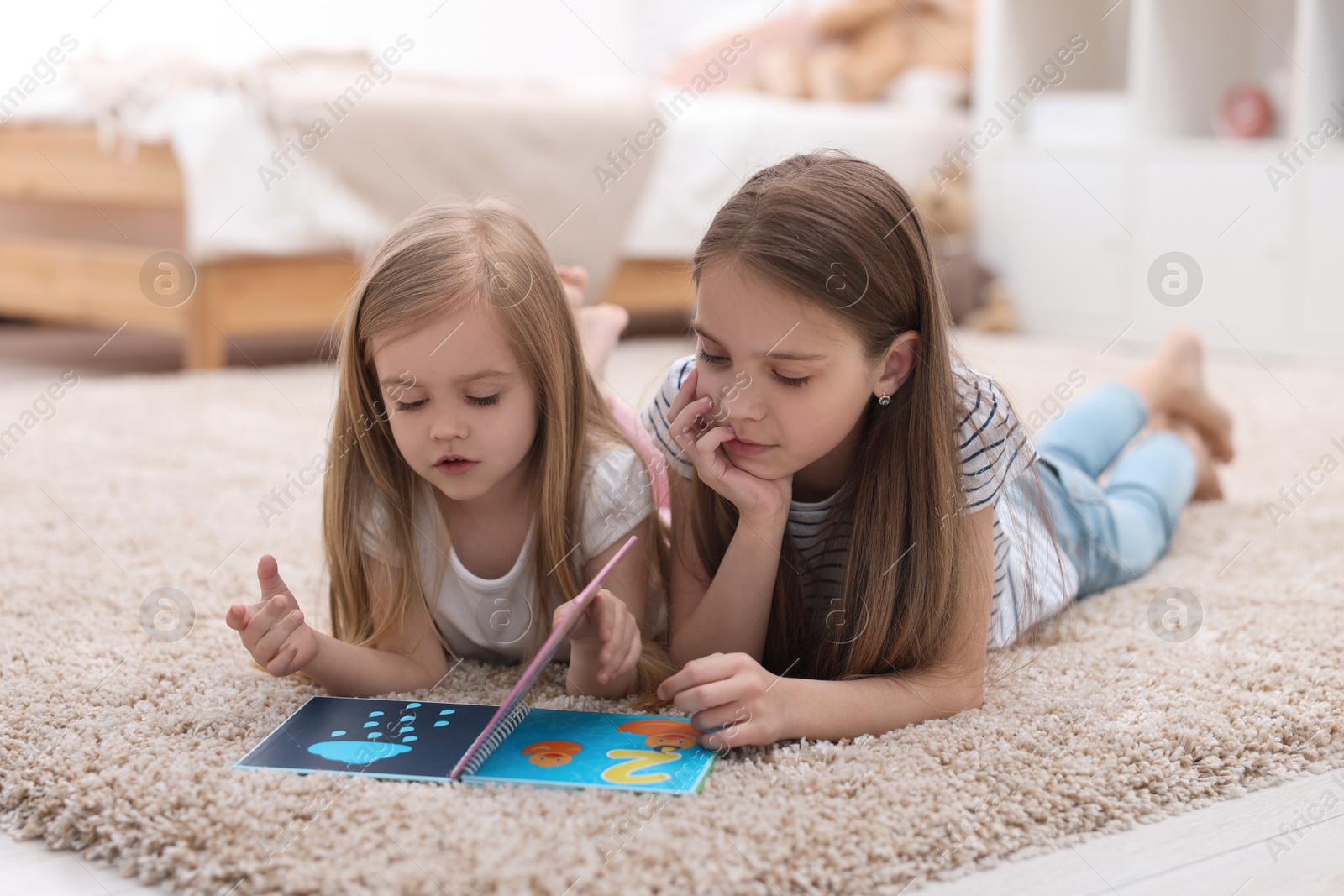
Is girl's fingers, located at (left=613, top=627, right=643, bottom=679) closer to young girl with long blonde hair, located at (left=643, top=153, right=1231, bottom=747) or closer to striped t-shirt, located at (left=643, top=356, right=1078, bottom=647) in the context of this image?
young girl with long blonde hair, located at (left=643, top=153, right=1231, bottom=747)

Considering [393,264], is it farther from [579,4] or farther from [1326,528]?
[579,4]

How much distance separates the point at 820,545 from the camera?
93cm

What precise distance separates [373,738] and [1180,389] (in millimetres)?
1068

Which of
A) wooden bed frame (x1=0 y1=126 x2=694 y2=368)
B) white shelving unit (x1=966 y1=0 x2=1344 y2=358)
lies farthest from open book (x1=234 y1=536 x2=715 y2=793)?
white shelving unit (x1=966 y1=0 x2=1344 y2=358)

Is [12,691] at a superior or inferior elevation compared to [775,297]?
inferior

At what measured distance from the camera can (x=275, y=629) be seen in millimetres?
808

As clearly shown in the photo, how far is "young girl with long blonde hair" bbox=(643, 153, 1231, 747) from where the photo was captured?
79cm

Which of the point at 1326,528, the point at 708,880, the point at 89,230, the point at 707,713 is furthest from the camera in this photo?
the point at 89,230

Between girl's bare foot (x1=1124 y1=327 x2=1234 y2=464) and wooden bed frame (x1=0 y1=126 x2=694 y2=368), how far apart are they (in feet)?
4.86

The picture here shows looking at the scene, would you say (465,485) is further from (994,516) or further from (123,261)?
(123,261)

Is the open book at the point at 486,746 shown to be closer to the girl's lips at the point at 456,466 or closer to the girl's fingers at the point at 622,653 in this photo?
the girl's fingers at the point at 622,653

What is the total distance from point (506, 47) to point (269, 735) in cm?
342

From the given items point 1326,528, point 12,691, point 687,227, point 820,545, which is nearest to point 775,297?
point 820,545

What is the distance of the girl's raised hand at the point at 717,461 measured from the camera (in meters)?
0.82
